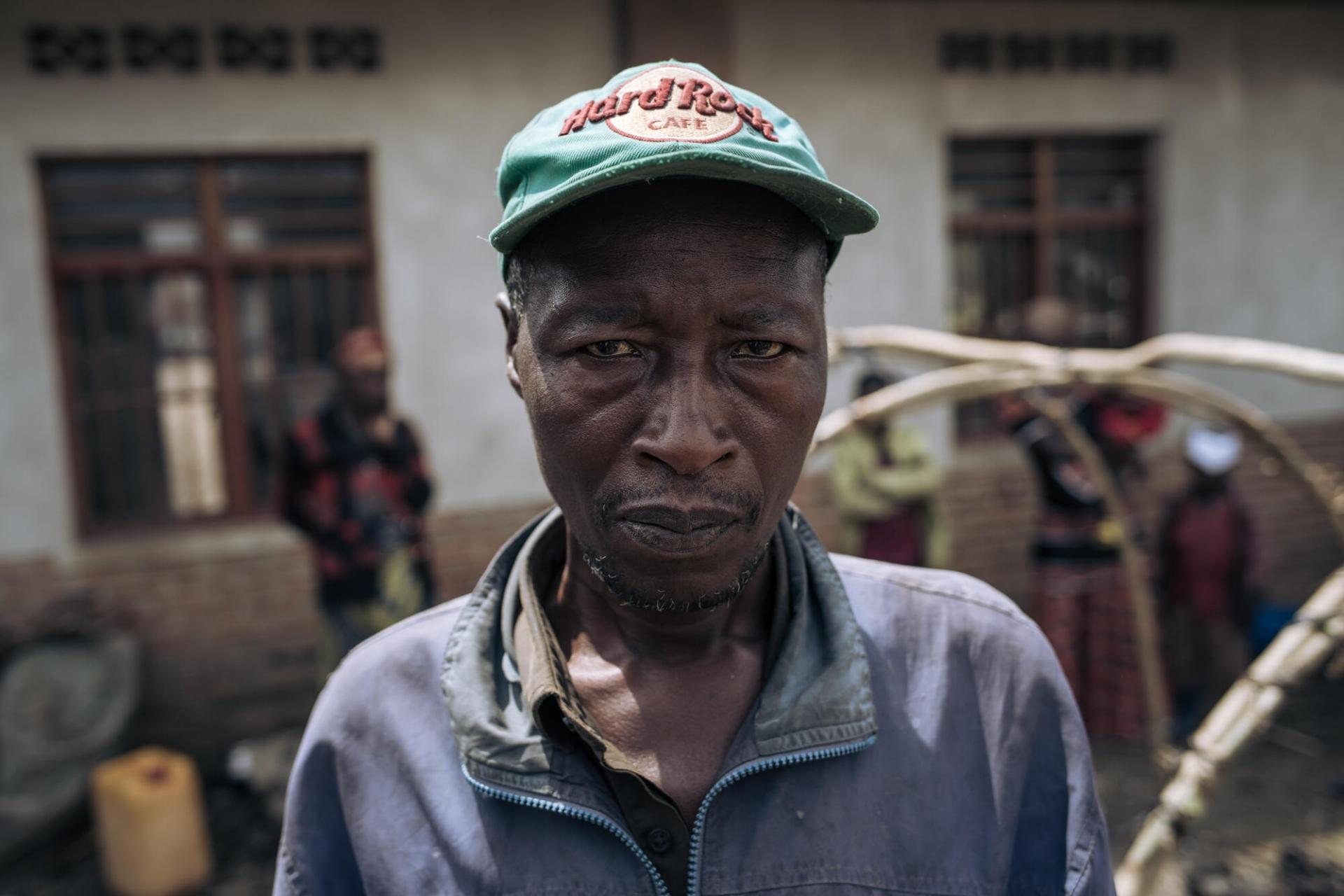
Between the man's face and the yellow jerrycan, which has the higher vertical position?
the man's face

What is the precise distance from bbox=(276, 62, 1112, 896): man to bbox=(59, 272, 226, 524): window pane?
4371 mm

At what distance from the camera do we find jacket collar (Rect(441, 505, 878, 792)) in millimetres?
1154

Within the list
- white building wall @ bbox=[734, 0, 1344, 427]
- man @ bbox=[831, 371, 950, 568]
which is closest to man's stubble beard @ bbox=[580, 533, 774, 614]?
man @ bbox=[831, 371, 950, 568]

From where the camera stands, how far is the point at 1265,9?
656 cm

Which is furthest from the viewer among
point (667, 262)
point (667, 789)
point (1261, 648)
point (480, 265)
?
point (1261, 648)

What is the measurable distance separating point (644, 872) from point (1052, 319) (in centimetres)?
450

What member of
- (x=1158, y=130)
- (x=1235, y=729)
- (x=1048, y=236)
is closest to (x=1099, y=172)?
(x=1158, y=130)

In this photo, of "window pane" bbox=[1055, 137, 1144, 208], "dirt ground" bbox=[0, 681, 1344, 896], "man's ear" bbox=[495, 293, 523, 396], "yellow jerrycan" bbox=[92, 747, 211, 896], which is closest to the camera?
"man's ear" bbox=[495, 293, 523, 396]

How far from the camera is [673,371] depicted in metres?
1.08

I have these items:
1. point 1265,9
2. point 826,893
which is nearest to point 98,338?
point 826,893

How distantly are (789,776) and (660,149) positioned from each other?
2.23 feet

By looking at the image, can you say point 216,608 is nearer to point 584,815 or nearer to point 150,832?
point 150,832

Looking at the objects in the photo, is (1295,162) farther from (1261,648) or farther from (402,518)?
(402,518)

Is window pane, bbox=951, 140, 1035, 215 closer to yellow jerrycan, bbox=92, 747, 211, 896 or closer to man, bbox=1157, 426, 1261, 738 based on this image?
man, bbox=1157, 426, 1261, 738
